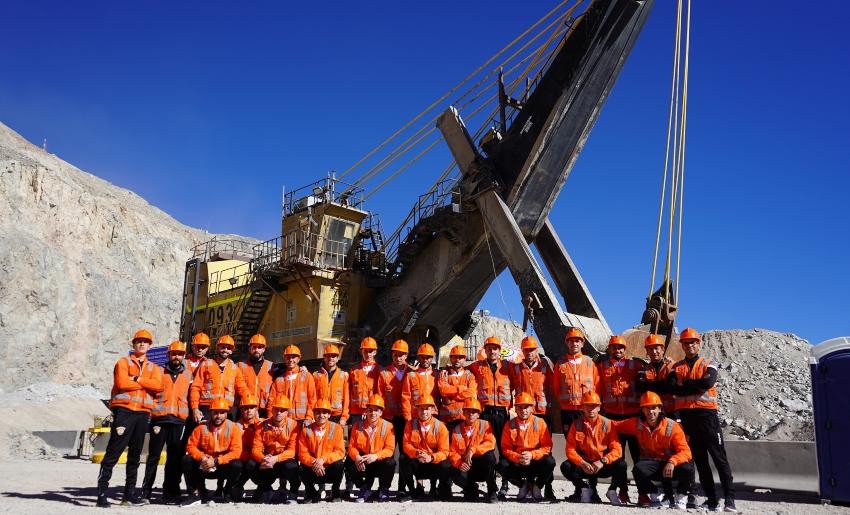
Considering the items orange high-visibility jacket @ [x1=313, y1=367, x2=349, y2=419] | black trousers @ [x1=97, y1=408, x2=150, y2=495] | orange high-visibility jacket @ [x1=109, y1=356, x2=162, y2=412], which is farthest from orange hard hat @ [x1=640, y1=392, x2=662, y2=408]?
black trousers @ [x1=97, y1=408, x2=150, y2=495]

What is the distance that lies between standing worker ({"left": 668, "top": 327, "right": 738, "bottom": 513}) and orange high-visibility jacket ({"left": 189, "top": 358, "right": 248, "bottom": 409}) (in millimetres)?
4923

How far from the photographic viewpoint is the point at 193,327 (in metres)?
20.8

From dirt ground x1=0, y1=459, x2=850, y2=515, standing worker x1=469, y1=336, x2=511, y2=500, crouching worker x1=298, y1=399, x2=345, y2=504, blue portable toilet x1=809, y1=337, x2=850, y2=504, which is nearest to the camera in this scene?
dirt ground x1=0, y1=459, x2=850, y2=515

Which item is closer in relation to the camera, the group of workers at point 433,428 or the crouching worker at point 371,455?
the group of workers at point 433,428

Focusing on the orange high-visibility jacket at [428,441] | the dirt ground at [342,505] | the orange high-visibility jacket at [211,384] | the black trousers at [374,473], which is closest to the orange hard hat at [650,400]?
the dirt ground at [342,505]

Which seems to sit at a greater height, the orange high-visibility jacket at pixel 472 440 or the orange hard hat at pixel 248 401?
the orange hard hat at pixel 248 401

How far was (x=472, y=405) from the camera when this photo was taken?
8133 mm

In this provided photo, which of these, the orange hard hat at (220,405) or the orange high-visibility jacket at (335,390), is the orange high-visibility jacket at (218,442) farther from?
the orange high-visibility jacket at (335,390)

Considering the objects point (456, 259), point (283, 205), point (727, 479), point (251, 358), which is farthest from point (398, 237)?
point (727, 479)

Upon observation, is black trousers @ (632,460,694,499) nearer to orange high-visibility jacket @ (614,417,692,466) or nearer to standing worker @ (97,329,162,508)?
orange high-visibility jacket @ (614,417,692,466)

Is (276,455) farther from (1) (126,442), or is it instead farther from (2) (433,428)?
(2) (433,428)

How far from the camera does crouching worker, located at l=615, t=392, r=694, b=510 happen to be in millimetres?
6949

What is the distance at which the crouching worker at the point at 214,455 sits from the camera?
Answer: 24.9 feet

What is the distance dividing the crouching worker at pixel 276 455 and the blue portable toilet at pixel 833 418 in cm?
547
